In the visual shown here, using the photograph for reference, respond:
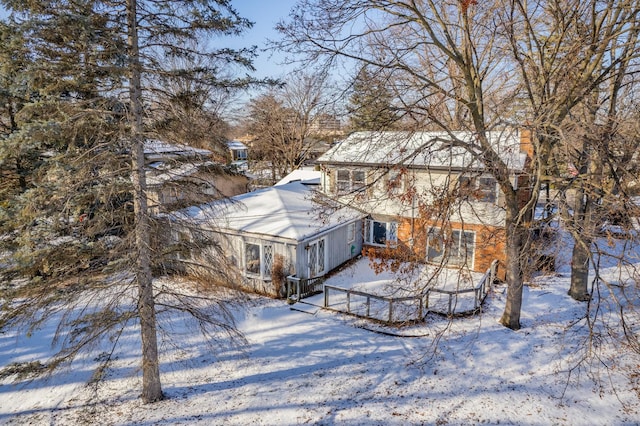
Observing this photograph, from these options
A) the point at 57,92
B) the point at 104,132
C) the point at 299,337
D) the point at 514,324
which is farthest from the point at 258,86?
the point at 514,324

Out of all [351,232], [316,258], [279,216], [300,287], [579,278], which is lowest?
[300,287]

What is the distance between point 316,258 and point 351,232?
3.03 meters

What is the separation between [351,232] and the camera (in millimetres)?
17703

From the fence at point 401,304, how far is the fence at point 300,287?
32.2 inches

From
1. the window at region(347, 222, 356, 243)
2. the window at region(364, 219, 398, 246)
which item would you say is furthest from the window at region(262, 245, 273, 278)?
the window at region(364, 219, 398, 246)

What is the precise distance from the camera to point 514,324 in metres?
10.9

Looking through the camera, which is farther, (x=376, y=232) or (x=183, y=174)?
(x=376, y=232)

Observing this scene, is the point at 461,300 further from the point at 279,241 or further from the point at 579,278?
the point at 279,241

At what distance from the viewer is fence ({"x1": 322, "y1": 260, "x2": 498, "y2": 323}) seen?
468 inches

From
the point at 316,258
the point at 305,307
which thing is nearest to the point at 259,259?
the point at 316,258

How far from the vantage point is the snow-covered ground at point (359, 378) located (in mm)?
7766

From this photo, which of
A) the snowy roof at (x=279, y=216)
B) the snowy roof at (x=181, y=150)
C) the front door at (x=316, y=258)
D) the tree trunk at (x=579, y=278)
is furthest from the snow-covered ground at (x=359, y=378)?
the snowy roof at (x=181, y=150)

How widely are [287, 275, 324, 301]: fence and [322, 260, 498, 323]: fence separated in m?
0.82

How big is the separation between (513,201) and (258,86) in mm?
7465
